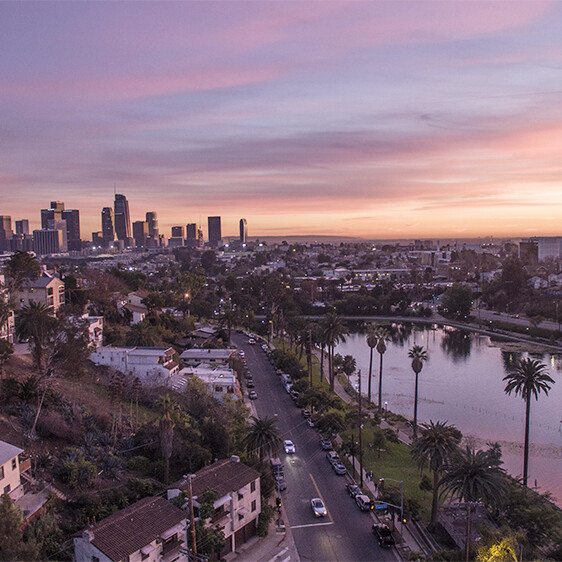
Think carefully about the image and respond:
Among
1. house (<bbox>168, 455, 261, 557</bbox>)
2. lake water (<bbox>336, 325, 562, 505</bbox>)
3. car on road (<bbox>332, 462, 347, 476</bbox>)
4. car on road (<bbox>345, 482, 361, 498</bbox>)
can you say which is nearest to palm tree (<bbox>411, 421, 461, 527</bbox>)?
car on road (<bbox>345, 482, 361, 498</bbox>)

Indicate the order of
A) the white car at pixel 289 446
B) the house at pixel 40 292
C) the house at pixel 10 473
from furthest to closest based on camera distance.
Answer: the house at pixel 40 292 → the white car at pixel 289 446 → the house at pixel 10 473

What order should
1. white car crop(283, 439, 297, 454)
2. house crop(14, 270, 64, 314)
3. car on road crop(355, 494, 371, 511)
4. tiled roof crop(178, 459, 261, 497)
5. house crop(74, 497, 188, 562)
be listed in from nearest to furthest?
house crop(74, 497, 188, 562)
tiled roof crop(178, 459, 261, 497)
car on road crop(355, 494, 371, 511)
white car crop(283, 439, 297, 454)
house crop(14, 270, 64, 314)

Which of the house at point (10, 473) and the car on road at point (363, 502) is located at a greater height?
the house at point (10, 473)

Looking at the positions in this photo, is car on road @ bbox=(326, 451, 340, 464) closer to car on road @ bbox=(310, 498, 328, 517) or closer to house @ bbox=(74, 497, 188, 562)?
car on road @ bbox=(310, 498, 328, 517)

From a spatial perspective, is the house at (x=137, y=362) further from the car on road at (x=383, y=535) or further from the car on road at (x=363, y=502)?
the car on road at (x=383, y=535)

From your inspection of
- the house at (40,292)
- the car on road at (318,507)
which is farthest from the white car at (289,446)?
the house at (40,292)
